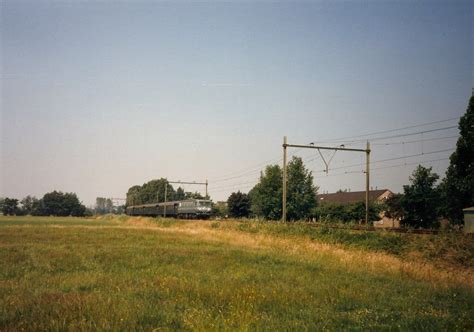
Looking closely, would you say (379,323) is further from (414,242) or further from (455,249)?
(414,242)

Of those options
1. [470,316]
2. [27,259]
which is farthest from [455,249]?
[27,259]

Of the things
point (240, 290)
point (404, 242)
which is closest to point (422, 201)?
point (404, 242)

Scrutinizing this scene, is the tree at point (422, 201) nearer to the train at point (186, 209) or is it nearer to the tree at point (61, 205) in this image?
the train at point (186, 209)

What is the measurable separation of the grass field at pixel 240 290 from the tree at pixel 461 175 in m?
23.5

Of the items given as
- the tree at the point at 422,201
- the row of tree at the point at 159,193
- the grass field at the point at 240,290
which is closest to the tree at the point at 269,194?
the tree at the point at 422,201

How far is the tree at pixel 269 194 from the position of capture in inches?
2805

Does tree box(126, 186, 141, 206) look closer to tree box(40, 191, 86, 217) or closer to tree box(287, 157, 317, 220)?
tree box(40, 191, 86, 217)

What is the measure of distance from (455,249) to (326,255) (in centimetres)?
594

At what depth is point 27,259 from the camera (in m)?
15.2

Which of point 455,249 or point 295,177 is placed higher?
point 295,177

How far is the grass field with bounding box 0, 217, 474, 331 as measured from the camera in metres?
A: 6.76

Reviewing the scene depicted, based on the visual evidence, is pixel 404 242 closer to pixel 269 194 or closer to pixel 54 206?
pixel 269 194

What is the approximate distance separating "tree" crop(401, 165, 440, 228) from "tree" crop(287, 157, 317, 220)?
32202mm

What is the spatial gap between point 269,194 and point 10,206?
11627 centimetres
